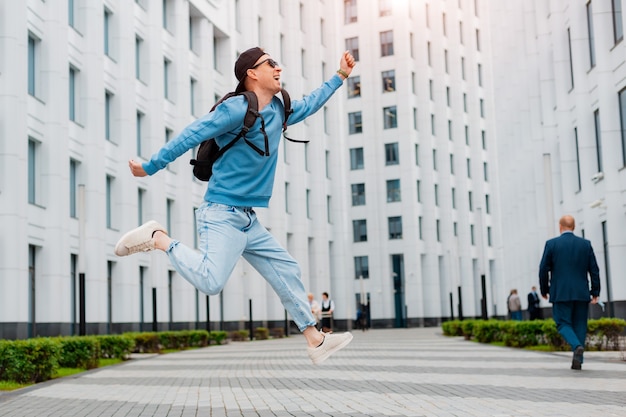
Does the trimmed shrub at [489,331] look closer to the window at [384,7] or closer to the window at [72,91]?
the window at [72,91]

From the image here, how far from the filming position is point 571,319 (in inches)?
511

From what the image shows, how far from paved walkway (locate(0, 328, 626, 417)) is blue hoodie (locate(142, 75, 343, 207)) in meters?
2.62

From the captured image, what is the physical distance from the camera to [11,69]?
2723cm

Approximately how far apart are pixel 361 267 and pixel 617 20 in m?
52.0

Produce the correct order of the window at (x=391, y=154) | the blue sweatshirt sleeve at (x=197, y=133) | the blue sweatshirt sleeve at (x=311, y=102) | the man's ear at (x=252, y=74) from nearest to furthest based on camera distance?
1. the blue sweatshirt sleeve at (x=197, y=133)
2. the man's ear at (x=252, y=74)
3. the blue sweatshirt sleeve at (x=311, y=102)
4. the window at (x=391, y=154)

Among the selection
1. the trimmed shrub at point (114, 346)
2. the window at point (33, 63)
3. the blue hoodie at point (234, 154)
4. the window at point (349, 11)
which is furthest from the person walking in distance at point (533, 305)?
the window at point (349, 11)

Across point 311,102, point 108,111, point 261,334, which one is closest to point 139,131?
point 108,111

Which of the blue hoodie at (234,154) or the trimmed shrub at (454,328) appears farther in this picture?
the trimmed shrub at (454,328)

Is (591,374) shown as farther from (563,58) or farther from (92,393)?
(563,58)

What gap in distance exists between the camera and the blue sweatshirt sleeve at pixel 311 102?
22.6 ft

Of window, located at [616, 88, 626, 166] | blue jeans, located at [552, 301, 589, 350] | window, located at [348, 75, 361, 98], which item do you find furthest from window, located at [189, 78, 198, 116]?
blue jeans, located at [552, 301, 589, 350]

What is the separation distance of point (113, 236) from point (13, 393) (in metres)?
23.8

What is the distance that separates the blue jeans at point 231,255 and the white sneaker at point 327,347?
17cm

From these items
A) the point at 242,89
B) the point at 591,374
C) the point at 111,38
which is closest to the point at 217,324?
the point at 111,38
